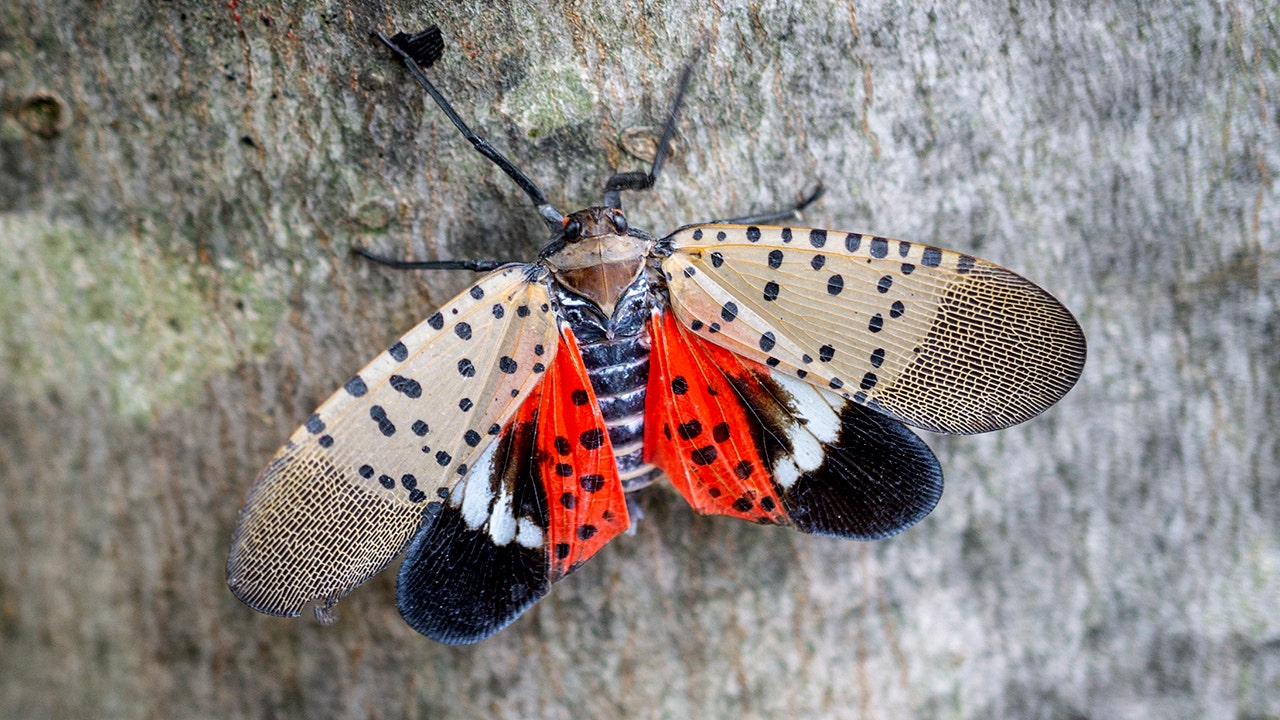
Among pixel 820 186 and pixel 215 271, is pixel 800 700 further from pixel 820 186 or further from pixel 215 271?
pixel 215 271

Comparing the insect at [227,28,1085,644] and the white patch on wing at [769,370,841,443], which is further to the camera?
the white patch on wing at [769,370,841,443]

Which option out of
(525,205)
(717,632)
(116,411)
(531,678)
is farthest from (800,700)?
(116,411)

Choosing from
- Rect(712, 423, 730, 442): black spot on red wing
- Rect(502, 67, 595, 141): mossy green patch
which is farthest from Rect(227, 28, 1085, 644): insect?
Rect(502, 67, 595, 141): mossy green patch

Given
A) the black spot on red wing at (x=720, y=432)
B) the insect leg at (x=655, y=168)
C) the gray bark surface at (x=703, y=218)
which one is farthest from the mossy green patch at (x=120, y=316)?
the black spot on red wing at (x=720, y=432)

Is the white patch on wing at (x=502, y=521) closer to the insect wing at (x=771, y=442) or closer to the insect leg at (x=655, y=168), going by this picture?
the insect wing at (x=771, y=442)

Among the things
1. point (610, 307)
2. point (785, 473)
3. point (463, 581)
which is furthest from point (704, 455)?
point (463, 581)

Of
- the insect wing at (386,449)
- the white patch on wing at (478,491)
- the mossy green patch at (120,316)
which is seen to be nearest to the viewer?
the insect wing at (386,449)

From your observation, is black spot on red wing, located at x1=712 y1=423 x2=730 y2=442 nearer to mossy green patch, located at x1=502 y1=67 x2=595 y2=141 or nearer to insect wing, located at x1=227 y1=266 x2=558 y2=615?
insect wing, located at x1=227 y1=266 x2=558 y2=615
